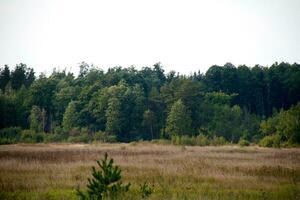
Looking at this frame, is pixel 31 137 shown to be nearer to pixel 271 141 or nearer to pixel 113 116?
pixel 113 116

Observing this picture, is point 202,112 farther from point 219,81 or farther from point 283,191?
point 283,191

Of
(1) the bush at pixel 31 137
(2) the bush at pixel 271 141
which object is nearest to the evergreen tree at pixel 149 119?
(1) the bush at pixel 31 137

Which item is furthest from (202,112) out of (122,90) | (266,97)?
(266,97)

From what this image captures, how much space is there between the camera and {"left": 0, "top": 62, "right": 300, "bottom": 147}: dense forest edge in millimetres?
62406

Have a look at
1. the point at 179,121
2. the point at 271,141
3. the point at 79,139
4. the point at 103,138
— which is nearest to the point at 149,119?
the point at 179,121

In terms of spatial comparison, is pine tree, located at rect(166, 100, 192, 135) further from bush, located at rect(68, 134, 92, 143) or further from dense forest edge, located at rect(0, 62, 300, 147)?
bush, located at rect(68, 134, 92, 143)

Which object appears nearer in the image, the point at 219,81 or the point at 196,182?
the point at 196,182

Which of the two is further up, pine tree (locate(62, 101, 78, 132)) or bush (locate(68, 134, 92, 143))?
pine tree (locate(62, 101, 78, 132))

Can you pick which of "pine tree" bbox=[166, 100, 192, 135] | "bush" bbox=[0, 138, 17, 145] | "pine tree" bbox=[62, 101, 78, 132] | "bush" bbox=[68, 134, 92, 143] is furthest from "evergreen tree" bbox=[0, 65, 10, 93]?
"pine tree" bbox=[166, 100, 192, 135]

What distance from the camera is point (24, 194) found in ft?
46.0

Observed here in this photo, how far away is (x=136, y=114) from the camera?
255 ft

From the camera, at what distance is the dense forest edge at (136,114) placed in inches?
2457

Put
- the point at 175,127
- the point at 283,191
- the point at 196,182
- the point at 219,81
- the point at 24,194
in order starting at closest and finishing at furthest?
the point at 24,194 < the point at 283,191 < the point at 196,182 < the point at 175,127 < the point at 219,81

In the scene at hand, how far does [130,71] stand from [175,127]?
3667cm
